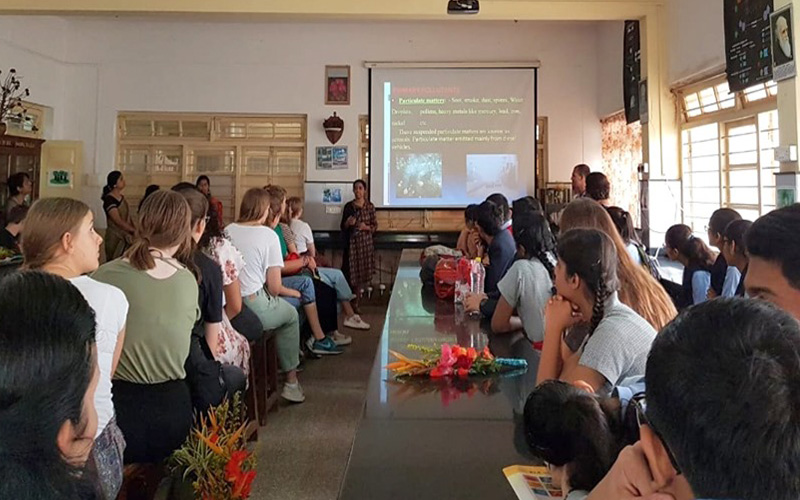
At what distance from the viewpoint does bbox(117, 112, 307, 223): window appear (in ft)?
24.2

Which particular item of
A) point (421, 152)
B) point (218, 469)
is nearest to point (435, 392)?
point (218, 469)

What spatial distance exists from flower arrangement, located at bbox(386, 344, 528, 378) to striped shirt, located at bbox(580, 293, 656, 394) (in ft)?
1.23

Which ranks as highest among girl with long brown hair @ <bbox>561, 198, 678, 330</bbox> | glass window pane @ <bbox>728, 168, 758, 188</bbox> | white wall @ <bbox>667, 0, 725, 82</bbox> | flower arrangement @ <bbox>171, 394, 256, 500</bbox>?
white wall @ <bbox>667, 0, 725, 82</bbox>

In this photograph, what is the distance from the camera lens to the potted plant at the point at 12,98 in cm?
580

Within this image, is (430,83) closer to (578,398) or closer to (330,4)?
(330,4)

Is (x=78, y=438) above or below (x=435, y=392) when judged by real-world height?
above

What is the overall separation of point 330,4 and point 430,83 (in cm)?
218

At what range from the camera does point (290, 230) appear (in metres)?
5.01

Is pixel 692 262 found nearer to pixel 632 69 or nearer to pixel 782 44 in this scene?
pixel 782 44

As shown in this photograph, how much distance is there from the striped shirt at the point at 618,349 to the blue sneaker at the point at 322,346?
11.4ft

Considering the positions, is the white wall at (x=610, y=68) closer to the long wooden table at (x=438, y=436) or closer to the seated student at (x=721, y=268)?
the seated student at (x=721, y=268)

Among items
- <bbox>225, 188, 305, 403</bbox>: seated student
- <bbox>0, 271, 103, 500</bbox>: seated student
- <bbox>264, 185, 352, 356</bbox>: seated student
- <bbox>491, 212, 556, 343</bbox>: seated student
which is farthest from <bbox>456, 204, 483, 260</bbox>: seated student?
<bbox>0, 271, 103, 500</bbox>: seated student

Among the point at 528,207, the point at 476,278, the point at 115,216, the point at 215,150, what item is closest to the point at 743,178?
the point at 528,207

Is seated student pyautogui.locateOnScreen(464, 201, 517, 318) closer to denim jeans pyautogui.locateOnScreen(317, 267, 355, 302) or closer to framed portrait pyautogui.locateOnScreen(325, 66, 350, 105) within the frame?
denim jeans pyautogui.locateOnScreen(317, 267, 355, 302)
